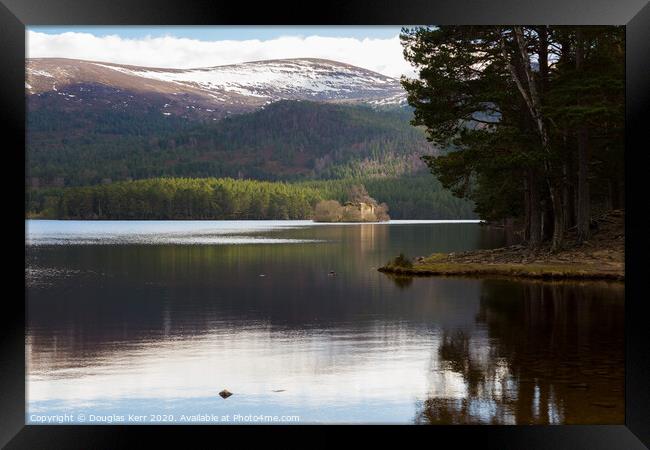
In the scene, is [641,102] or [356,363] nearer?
[641,102]

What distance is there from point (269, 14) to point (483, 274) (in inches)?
767

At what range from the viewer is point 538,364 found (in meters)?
11.4

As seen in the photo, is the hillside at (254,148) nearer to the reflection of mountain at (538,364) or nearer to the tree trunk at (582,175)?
the tree trunk at (582,175)

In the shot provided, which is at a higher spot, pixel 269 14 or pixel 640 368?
pixel 269 14

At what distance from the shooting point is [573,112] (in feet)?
78.6

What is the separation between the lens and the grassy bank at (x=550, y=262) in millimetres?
23641

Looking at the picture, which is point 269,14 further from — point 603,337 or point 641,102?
point 603,337

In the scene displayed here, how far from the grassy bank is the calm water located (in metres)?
1.22

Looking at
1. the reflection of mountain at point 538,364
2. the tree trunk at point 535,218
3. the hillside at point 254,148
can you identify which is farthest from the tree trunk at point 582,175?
the hillside at point 254,148

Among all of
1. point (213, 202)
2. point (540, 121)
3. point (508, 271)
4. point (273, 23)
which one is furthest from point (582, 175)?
point (213, 202)

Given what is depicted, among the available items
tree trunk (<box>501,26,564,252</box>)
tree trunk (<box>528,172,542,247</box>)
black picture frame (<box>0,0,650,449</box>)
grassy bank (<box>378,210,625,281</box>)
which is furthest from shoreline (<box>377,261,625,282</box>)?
black picture frame (<box>0,0,650,449</box>)

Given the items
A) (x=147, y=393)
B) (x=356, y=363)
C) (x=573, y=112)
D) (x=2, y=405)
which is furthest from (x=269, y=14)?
(x=573, y=112)

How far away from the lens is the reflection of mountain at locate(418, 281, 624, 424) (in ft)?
28.9

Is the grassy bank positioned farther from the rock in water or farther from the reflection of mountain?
the rock in water
